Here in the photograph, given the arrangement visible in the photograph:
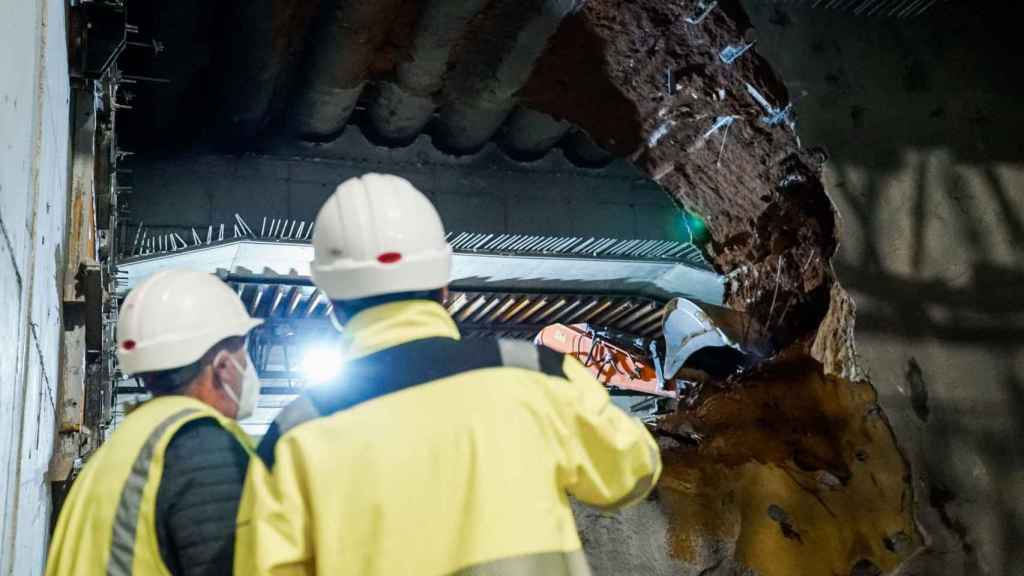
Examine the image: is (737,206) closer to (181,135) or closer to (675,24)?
(675,24)

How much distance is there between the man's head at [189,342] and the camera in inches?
81.1

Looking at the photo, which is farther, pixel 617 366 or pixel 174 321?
pixel 617 366

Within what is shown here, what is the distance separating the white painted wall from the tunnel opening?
1592 mm

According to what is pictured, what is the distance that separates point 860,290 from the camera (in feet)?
10.4

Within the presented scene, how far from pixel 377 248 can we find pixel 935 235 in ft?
7.99

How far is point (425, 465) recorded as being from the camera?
1.47 meters

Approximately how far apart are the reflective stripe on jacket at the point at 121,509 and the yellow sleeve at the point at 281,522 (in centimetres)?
37

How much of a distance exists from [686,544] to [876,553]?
87 cm

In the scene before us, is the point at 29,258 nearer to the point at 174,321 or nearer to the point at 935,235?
the point at 174,321

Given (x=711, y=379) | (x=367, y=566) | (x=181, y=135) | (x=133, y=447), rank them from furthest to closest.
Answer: (x=181, y=135) → (x=711, y=379) → (x=133, y=447) → (x=367, y=566)

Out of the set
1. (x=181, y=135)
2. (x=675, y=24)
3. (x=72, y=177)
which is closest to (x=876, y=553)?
(x=675, y=24)

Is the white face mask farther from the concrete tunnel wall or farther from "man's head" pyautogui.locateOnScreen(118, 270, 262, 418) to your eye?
the concrete tunnel wall

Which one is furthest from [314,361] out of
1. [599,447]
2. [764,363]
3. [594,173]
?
[599,447]

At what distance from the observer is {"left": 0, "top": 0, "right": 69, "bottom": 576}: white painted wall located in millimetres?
1598
